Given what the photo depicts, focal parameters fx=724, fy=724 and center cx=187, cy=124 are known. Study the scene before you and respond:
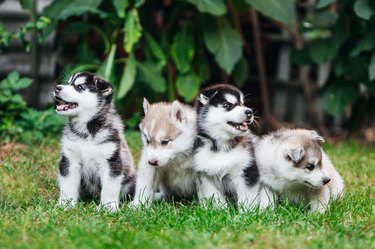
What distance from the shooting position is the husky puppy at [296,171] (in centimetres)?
584

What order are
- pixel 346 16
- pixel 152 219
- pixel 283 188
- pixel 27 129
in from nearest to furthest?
pixel 152 219, pixel 283 188, pixel 27 129, pixel 346 16

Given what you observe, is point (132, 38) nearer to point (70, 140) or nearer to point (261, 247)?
point (70, 140)

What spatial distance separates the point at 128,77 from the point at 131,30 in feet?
1.96

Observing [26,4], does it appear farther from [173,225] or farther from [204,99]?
[173,225]

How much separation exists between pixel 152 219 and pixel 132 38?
3923 millimetres

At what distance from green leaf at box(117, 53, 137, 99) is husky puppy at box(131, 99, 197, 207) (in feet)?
8.87

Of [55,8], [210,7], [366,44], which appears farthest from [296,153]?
[55,8]

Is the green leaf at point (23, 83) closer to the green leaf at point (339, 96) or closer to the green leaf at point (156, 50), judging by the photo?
the green leaf at point (156, 50)

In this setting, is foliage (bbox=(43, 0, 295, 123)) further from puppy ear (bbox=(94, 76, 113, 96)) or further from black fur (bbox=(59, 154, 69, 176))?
black fur (bbox=(59, 154, 69, 176))

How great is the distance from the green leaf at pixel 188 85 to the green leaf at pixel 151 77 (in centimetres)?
28

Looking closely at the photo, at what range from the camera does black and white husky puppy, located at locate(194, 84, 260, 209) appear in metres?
5.94

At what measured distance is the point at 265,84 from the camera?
1177 cm

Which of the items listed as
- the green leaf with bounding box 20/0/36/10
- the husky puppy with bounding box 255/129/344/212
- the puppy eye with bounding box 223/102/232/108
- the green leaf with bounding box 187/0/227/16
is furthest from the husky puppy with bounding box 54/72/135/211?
the green leaf with bounding box 20/0/36/10

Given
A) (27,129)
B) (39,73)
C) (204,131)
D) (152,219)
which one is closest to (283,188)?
(204,131)
